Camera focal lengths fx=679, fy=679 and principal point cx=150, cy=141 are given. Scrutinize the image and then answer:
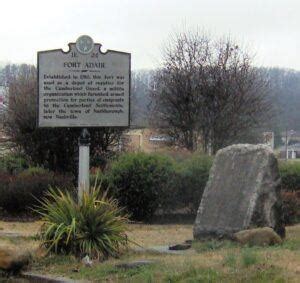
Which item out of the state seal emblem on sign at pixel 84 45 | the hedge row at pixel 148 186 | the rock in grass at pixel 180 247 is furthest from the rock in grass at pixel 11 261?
the hedge row at pixel 148 186

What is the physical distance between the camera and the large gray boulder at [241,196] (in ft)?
37.3

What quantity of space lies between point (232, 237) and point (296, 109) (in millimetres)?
40740

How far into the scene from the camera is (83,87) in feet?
43.5

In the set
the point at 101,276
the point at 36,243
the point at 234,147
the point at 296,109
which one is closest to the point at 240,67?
the point at 234,147

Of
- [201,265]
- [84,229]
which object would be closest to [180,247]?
[84,229]

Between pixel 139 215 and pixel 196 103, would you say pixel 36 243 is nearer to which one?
pixel 139 215

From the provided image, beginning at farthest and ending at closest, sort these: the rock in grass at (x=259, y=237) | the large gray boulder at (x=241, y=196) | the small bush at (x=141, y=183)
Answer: the small bush at (x=141, y=183), the large gray boulder at (x=241, y=196), the rock in grass at (x=259, y=237)

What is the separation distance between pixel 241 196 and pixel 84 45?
4.40m

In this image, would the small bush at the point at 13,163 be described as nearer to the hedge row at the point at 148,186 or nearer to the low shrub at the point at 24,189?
the low shrub at the point at 24,189

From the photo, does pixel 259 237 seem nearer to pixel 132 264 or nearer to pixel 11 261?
pixel 132 264

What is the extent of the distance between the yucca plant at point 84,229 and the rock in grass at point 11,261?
758 mm

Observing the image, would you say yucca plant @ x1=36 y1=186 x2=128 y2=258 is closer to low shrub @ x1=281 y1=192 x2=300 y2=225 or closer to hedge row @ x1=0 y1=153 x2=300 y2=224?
hedge row @ x1=0 y1=153 x2=300 y2=224

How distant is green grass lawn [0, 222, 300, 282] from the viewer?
8117 mm

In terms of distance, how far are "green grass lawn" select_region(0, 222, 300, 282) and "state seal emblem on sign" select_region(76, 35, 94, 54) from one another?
390 cm
